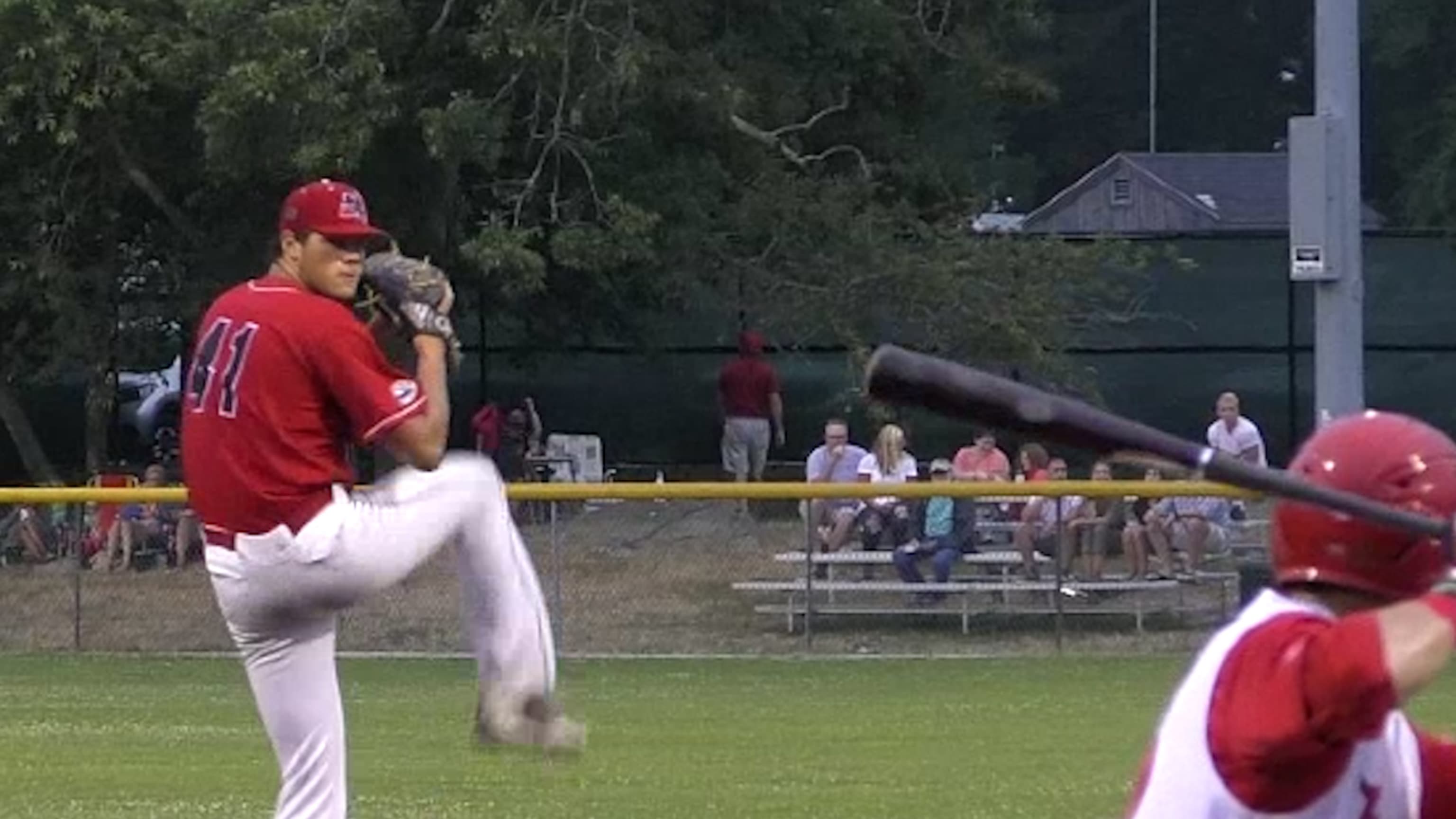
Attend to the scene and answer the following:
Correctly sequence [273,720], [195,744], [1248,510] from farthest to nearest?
1. [1248,510]
2. [195,744]
3. [273,720]

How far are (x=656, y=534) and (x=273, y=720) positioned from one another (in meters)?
12.5

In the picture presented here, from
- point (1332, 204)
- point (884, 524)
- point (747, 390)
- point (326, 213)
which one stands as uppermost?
point (1332, 204)

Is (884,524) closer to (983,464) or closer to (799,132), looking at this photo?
(983,464)

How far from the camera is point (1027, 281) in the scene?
27.9 m

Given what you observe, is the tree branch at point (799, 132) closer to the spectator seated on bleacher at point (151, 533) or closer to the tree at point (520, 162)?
the tree at point (520, 162)

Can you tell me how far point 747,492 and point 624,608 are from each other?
123 cm

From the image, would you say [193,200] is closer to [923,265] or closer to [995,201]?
[923,265]

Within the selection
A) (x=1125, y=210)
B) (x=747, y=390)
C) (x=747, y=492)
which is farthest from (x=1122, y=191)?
(x=747, y=492)

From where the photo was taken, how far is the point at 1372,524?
4.23m

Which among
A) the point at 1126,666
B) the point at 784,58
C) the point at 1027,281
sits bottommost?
the point at 1126,666

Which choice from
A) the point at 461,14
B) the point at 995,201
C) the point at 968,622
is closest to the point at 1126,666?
the point at 968,622

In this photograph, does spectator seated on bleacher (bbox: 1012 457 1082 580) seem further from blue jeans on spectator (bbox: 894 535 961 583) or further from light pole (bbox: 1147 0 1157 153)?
light pole (bbox: 1147 0 1157 153)

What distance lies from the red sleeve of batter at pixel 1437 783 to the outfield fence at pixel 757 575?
15.1 meters

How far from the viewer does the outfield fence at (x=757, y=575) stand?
20094 millimetres
